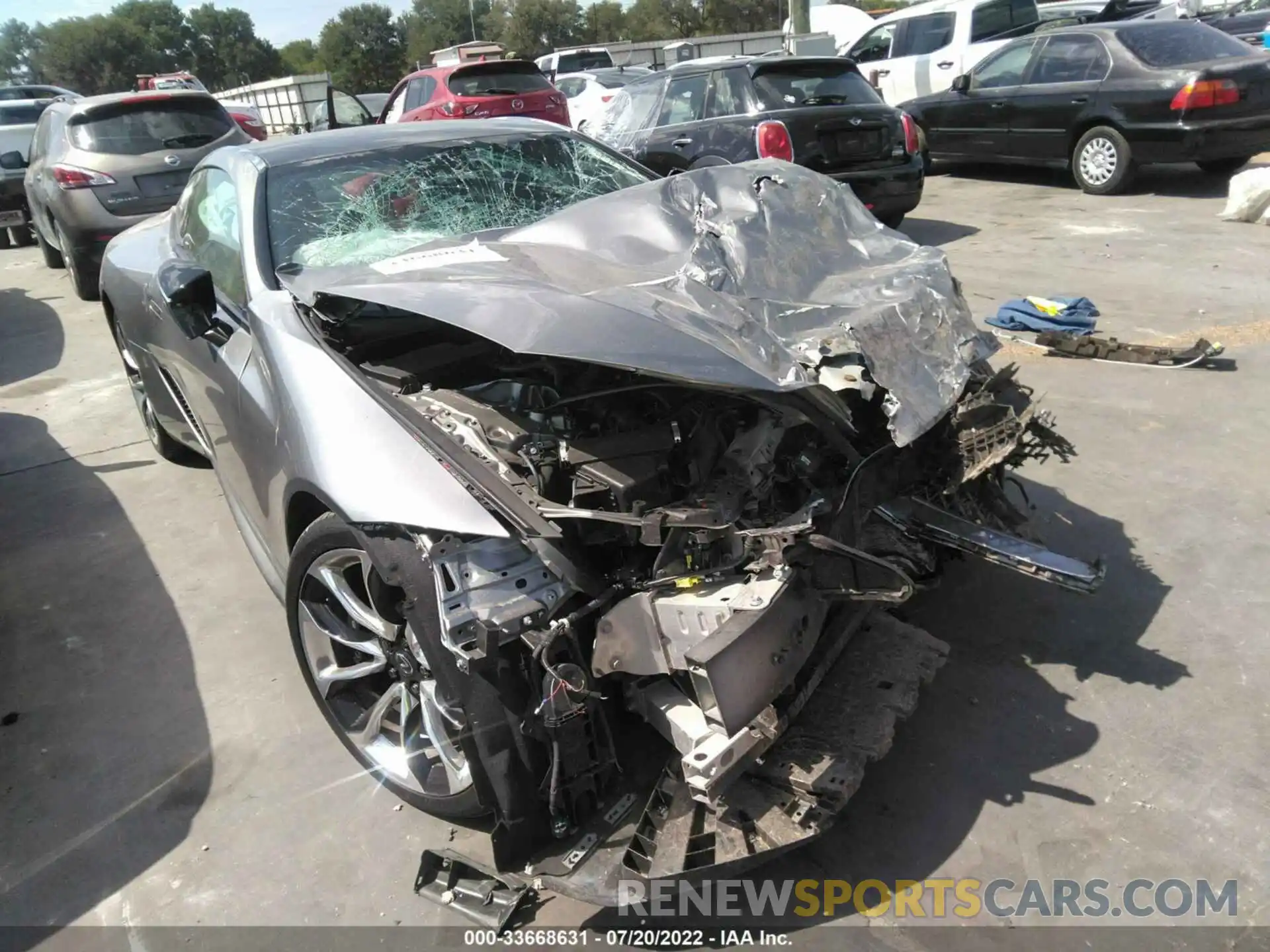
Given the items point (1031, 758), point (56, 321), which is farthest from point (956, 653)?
point (56, 321)

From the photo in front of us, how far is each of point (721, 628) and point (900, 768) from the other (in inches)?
37.0

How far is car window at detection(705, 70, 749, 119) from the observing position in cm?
783

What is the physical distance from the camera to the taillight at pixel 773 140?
7340 millimetres

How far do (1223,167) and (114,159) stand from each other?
36.3ft

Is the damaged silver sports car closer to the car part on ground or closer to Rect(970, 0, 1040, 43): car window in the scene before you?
the car part on ground

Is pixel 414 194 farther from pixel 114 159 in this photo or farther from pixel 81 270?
pixel 81 270

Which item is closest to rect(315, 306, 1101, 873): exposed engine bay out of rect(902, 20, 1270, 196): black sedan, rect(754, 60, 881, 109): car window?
rect(754, 60, 881, 109): car window

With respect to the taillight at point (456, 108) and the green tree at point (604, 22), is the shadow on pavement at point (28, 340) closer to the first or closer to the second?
the taillight at point (456, 108)

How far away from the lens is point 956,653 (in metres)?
3.04

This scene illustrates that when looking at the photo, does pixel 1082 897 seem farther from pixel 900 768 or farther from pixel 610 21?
pixel 610 21

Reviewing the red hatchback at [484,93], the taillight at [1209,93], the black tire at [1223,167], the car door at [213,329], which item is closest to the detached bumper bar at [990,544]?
the car door at [213,329]

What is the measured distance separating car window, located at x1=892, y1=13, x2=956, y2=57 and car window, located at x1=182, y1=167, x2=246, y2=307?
1170cm

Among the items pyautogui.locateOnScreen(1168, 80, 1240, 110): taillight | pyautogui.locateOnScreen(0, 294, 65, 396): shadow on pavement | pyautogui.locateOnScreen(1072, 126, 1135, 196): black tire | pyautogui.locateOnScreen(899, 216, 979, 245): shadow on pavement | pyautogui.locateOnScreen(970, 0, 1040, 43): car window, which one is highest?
pyautogui.locateOnScreen(970, 0, 1040, 43): car window

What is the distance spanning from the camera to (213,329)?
3.22 metres
